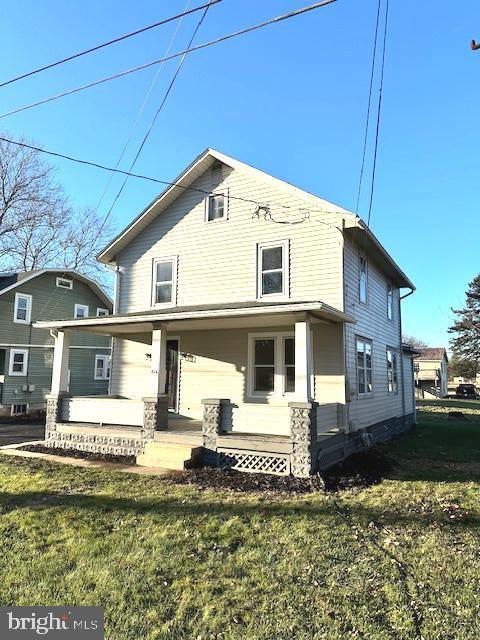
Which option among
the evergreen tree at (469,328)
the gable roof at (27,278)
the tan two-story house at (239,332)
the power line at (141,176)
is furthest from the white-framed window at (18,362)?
the evergreen tree at (469,328)

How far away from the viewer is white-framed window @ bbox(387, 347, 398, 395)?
583 inches

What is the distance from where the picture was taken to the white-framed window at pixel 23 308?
20.2 m

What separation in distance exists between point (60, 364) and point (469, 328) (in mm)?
51139

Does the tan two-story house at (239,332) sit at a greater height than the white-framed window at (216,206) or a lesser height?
lesser

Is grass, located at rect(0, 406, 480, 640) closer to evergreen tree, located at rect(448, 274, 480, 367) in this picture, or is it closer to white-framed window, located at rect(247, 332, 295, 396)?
white-framed window, located at rect(247, 332, 295, 396)

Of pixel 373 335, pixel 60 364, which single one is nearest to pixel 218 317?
pixel 60 364

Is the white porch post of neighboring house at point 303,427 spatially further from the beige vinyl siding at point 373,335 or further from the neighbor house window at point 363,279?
the neighbor house window at point 363,279

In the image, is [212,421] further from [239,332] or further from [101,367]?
[101,367]

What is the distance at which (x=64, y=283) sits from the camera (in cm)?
2275

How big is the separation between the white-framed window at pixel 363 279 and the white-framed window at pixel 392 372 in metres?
3.75

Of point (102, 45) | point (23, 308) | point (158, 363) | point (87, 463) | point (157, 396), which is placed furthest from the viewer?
point (23, 308)

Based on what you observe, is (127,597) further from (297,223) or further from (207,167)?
(207,167)

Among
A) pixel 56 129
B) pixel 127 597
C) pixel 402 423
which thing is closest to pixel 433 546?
pixel 127 597

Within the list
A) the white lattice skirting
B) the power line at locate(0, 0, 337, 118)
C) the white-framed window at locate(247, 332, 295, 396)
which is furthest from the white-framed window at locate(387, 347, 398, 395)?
the power line at locate(0, 0, 337, 118)
